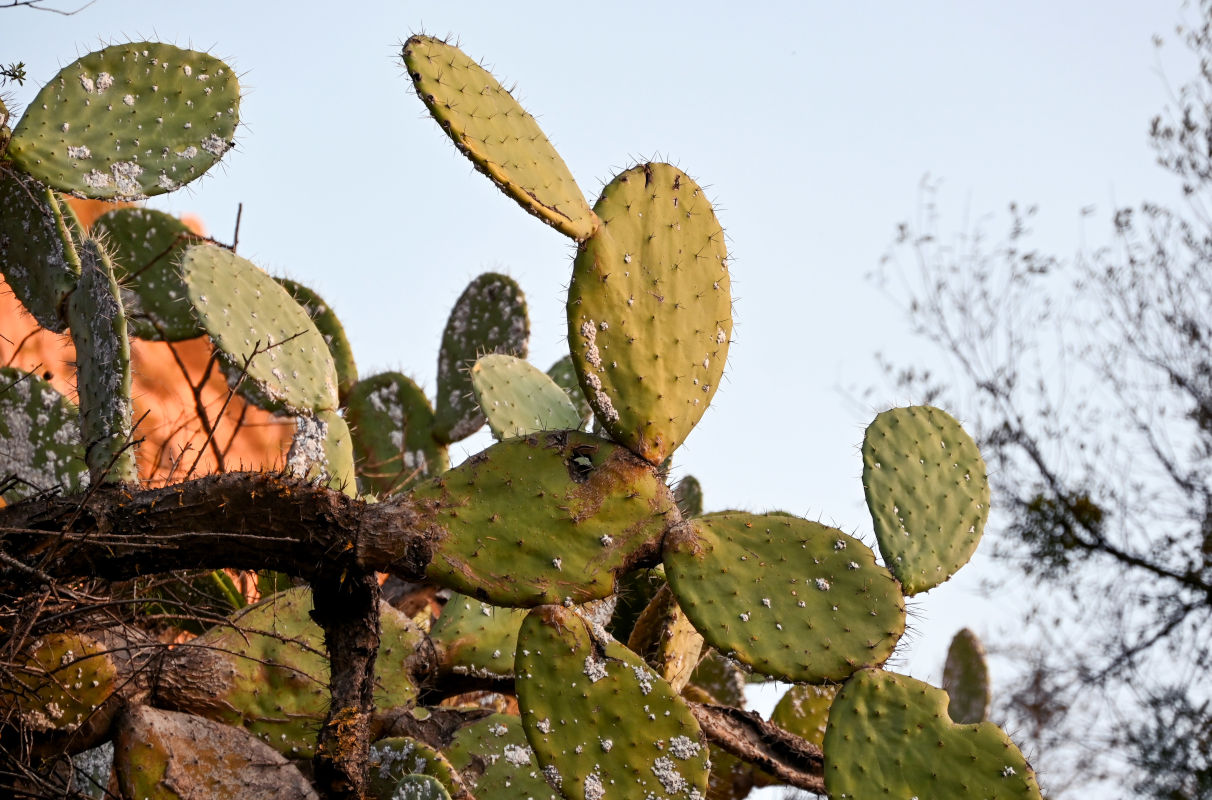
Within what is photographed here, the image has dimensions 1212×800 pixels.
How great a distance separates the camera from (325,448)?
82.4 inches

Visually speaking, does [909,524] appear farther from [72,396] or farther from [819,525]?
[72,396]

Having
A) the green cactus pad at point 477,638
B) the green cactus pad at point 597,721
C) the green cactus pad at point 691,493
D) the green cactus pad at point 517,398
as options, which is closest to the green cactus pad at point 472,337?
the green cactus pad at point 691,493

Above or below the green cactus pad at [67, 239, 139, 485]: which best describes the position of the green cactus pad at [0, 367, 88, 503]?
above

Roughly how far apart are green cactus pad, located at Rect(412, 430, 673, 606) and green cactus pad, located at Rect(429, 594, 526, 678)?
0.57 metres

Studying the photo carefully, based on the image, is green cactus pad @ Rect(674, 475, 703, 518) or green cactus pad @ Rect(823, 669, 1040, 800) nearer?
green cactus pad @ Rect(823, 669, 1040, 800)

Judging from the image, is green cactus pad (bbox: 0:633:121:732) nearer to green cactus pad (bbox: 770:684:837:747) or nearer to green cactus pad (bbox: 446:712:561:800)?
green cactus pad (bbox: 446:712:561:800)

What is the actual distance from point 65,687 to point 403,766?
466 mm

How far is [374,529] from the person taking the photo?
58.2 inches

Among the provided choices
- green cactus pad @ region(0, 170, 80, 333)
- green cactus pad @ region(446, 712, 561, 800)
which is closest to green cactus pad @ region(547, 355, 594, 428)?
green cactus pad @ region(446, 712, 561, 800)

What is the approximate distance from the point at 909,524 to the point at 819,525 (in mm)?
311

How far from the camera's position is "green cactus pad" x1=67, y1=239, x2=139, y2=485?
1750mm

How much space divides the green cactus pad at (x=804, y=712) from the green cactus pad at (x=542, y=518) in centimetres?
99

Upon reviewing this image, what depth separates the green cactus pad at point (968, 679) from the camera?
301 centimetres

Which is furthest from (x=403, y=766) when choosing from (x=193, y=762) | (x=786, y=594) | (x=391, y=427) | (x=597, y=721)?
(x=391, y=427)
